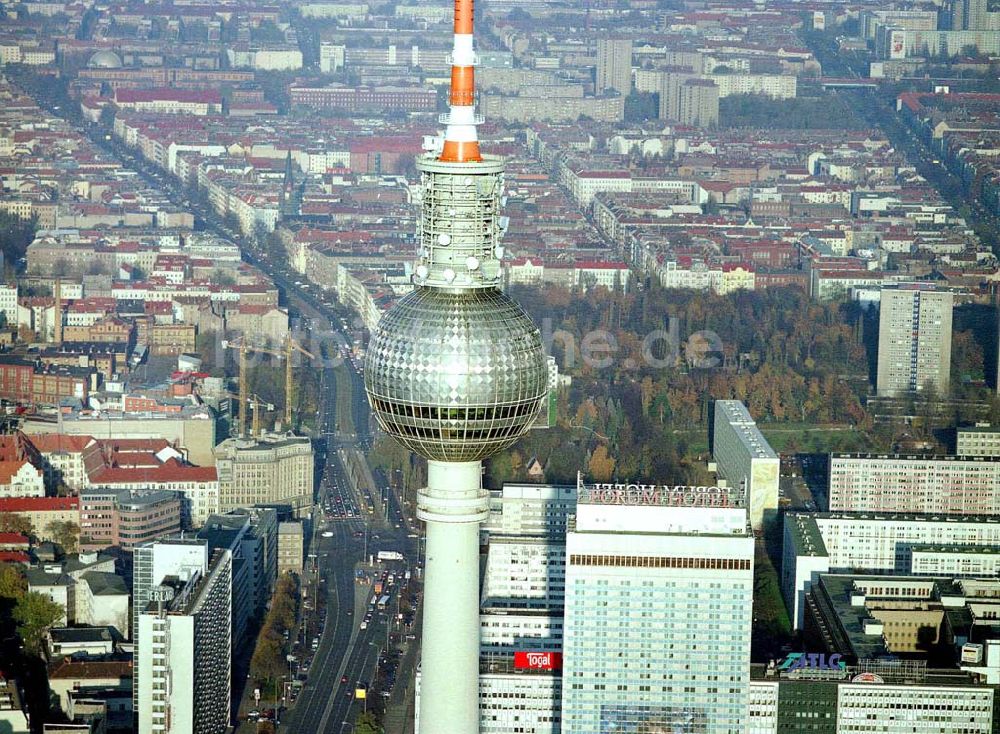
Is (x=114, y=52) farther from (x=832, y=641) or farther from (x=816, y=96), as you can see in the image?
(x=832, y=641)

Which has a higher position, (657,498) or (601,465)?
(657,498)

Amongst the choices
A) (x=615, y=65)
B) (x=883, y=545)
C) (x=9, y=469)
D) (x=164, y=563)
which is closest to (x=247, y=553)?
(x=164, y=563)

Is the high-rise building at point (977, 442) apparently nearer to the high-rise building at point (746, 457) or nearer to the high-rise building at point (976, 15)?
the high-rise building at point (746, 457)

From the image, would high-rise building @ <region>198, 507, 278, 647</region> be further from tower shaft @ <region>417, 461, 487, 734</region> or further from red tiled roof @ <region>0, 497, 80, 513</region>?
tower shaft @ <region>417, 461, 487, 734</region>

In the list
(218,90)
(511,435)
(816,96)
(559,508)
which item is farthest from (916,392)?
(218,90)

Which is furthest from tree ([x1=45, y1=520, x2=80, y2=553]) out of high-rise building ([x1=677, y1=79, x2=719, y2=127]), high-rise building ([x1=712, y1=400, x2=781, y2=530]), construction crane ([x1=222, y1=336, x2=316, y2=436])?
high-rise building ([x1=677, y1=79, x2=719, y2=127])

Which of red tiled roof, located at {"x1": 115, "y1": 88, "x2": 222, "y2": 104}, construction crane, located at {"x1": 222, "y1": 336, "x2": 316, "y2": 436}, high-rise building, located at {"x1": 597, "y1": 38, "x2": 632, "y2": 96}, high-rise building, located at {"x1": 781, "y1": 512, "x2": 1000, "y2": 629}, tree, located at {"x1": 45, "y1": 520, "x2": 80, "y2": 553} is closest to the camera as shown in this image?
high-rise building, located at {"x1": 781, "y1": 512, "x2": 1000, "y2": 629}

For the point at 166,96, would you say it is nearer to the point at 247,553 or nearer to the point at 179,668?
the point at 247,553
